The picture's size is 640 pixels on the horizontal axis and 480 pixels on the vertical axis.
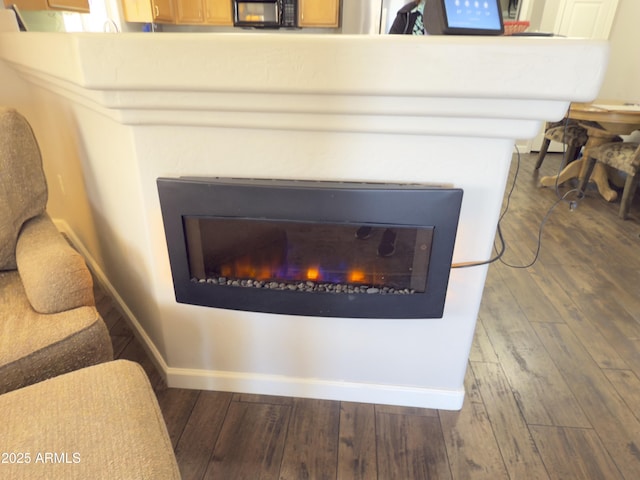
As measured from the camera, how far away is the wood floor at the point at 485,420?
123 cm

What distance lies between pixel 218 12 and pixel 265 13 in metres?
0.52

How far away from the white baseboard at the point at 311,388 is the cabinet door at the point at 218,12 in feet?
12.7

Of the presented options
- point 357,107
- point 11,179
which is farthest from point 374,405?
point 11,179

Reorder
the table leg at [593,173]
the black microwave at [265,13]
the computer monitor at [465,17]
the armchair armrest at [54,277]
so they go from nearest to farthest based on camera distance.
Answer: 1. the computer monitor at [465,17]
2. the armchair armrest at [54,277]
3. the table leg at [593,173]
4. the black microwave at [265,13]

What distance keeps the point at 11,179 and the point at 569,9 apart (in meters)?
4.91

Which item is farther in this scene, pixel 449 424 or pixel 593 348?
pixel 593 348

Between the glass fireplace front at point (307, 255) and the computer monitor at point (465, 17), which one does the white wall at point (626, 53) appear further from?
the glass fireplace front at point (307, 255)

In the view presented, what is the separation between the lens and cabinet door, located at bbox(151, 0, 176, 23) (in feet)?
12.4

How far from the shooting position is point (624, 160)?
293cm

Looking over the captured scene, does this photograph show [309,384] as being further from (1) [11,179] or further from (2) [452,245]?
(1) [11,179]

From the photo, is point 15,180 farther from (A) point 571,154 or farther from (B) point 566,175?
(A) point 571,154

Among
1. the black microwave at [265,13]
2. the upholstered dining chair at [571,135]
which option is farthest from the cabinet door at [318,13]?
the upholstered dining chair at [571,135]

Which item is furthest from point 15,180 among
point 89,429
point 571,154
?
point 571,154

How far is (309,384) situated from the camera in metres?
1.44
